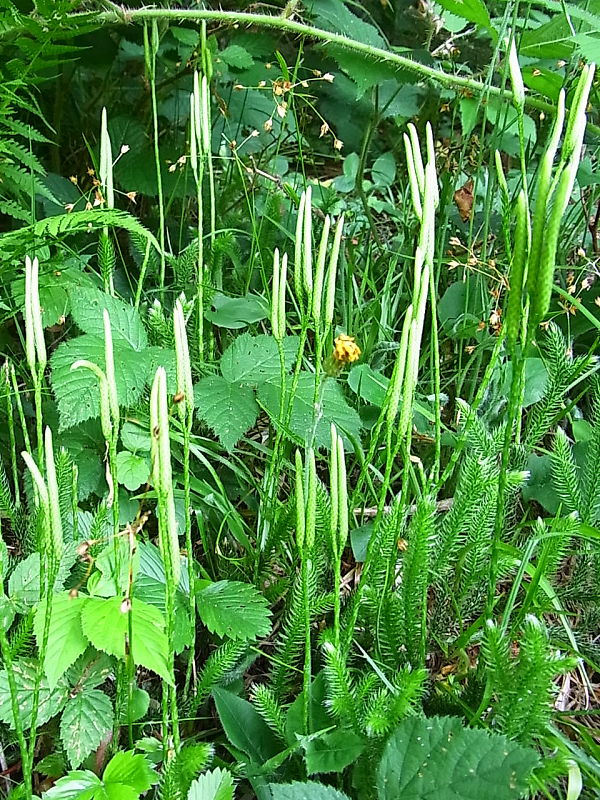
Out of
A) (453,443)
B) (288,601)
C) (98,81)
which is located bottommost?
(288,601)

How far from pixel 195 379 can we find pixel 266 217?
1.31 ft

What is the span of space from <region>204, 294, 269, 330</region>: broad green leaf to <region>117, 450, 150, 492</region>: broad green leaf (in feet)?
1.16

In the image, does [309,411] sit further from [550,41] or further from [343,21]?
[343,21]

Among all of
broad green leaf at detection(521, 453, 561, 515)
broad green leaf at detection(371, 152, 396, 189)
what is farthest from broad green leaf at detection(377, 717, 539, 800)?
broad green leaf at detection(371, 152, 396, 189)

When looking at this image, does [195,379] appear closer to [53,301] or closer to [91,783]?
[53,301]

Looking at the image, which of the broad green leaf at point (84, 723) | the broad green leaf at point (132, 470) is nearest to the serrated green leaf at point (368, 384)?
the broad green leaf at point (132, 470)

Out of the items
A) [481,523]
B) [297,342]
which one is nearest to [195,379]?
[297,342]

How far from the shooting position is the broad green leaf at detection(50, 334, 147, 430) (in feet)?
3.34

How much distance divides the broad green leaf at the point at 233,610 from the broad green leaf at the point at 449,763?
20cm

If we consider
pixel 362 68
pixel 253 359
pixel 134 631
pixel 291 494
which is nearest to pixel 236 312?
pixel 253 359

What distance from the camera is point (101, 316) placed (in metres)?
1.15

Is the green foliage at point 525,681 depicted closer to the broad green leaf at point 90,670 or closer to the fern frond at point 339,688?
the fern frond at point 339,688

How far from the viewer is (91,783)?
0.75 meters

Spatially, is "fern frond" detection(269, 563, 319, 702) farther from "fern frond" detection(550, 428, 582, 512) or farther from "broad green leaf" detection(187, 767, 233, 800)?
"fern frond" detection(550, 428, 582, 512)
